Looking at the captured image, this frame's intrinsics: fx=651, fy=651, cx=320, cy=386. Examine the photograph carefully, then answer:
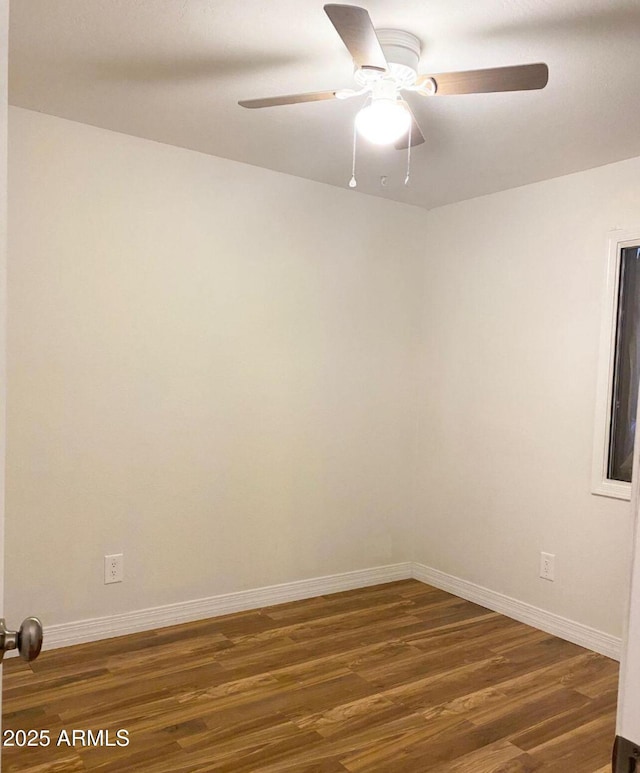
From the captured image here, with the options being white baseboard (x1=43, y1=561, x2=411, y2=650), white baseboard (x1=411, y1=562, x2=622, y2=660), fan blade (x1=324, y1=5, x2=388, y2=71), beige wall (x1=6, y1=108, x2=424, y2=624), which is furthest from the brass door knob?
white baseboard (x1=411, y1=562, x2=622, y2=660)

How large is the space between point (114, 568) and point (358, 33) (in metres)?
2.54

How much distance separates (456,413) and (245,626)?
5.74ft

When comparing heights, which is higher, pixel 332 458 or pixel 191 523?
pixel 332 458

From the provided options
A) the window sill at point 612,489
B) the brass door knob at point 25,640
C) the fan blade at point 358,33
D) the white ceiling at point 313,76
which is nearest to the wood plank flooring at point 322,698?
the window sill at point 612,489

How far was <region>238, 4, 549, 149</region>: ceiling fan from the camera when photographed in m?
1.86

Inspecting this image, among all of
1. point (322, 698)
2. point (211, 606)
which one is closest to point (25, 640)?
point (322, 698)

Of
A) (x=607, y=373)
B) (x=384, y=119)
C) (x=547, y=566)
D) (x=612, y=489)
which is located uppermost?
(x=384, y=119)

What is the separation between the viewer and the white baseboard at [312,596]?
3.08 meters

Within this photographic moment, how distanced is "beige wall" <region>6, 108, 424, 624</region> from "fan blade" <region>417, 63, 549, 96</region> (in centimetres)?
163

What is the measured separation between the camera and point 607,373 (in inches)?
126

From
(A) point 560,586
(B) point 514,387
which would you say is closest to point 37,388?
(B) point 514,387

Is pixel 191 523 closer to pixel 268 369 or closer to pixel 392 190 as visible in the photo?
pixel 268 369

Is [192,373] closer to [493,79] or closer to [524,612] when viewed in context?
[493,79]

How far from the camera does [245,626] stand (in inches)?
131
